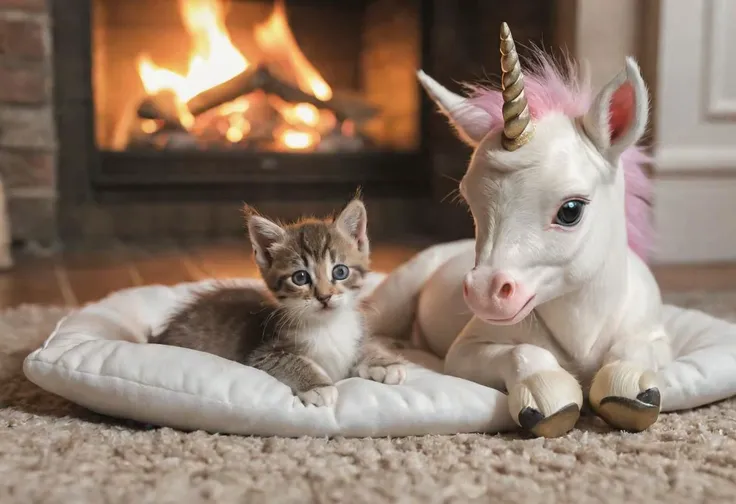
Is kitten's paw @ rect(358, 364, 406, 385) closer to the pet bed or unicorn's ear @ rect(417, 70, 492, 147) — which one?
the pet bed

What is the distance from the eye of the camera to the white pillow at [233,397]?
3.22 ft

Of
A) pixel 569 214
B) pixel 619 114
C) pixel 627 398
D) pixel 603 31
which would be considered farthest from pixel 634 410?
pixel 603 31

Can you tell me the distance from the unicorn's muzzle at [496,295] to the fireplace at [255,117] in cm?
175

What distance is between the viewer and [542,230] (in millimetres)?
974

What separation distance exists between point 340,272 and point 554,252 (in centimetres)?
31

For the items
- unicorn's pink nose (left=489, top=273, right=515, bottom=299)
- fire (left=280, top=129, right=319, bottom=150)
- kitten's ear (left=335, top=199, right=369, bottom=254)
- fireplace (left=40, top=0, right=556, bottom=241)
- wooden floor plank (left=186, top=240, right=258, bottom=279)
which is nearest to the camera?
unicorn's pink nose (left=489, top=273, right=515, bottom=299)

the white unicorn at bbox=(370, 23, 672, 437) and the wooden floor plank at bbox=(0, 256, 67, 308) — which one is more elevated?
the white unicorn at bbox=(370, 23, 672, 437)

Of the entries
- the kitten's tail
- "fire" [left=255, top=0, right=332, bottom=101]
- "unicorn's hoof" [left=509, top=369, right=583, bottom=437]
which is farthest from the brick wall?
"unicorn's hoof" [left=509, top=369, right=583, bottom=437]

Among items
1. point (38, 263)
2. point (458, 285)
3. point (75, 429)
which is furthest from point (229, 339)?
point (38, 263)

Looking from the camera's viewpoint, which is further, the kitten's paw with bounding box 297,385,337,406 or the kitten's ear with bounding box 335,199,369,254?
the kitten's ear with bounding box 335,199,369,254

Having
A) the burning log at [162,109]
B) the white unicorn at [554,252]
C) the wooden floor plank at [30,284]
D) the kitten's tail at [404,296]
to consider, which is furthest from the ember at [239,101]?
the white unicorn at [554,252]

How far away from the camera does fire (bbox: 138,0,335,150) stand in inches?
115

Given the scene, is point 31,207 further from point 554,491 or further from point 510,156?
point 554,491

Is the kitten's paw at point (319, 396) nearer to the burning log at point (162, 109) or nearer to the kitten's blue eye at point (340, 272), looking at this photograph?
the kitten's blue eye at point (340, 272)
